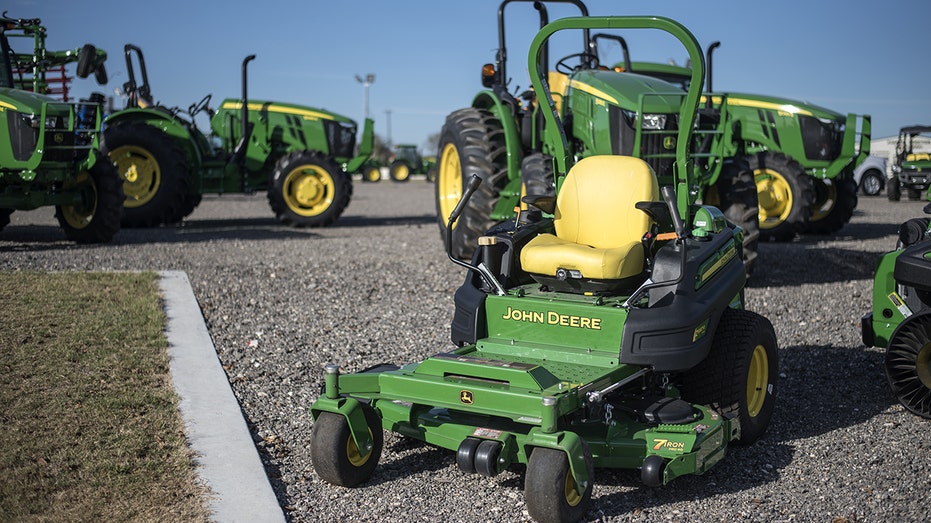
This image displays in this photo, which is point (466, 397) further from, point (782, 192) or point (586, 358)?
point (782, 192)

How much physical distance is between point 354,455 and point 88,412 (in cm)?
174

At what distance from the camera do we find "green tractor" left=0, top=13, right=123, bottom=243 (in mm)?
11227

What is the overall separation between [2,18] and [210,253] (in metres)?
4.26

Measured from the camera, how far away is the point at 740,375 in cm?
510

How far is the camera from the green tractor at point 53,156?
→ 11227 mm

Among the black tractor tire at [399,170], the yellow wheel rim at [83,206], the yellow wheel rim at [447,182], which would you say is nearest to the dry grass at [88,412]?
the yellow wheel rim at [83,206]

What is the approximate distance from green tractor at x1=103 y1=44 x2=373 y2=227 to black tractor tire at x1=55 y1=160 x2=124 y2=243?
239 cm

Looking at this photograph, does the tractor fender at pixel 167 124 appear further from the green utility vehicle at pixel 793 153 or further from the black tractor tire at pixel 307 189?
the green utility vehicle at pixel 793 153

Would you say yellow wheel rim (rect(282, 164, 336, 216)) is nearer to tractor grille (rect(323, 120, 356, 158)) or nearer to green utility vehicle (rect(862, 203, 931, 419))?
tractor grille (rect(323, 120, 356, 158))

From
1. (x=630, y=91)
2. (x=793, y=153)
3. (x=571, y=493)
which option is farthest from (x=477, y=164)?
(x=571, y=493)

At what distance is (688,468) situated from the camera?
171 inches

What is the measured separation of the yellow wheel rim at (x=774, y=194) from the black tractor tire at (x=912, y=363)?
321 inches

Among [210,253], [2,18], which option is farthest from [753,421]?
[2,18]

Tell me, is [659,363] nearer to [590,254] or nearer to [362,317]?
[590,254]
